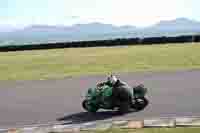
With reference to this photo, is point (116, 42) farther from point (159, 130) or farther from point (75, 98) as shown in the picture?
point (159, 130)

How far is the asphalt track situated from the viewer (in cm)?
1201

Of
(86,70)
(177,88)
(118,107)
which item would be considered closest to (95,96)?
(118,107)

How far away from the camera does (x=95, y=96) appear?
41.0ft

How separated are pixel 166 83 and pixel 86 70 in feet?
27.9

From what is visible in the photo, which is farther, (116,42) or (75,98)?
(116,42)

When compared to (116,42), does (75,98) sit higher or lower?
lower

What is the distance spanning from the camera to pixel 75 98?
50.6 ft


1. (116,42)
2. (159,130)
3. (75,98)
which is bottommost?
Result: (75,98)

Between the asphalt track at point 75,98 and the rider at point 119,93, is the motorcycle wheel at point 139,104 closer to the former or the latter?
the asphalt track at point 75,98

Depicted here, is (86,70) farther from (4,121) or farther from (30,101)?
(4,121)

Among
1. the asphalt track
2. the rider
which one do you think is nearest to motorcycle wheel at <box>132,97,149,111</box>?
the asphalt track

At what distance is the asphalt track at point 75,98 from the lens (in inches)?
473

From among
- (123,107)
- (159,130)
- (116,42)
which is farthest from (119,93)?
(116,42)

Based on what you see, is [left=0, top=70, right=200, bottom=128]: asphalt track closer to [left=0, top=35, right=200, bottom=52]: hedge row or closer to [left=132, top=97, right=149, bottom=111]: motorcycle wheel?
[left=132, top=97, right=149, bottom=111]: motorcycle wheel
